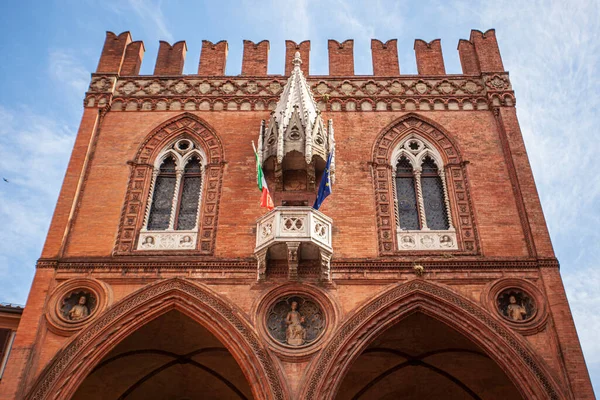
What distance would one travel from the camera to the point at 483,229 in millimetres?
13703

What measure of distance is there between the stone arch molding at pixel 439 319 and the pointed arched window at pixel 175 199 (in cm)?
391

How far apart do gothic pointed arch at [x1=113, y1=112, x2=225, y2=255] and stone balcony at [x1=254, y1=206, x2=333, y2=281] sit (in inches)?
53.9

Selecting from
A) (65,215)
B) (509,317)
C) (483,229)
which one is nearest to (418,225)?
(483,229)

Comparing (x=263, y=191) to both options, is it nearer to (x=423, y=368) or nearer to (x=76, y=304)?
(x=76, y=304)

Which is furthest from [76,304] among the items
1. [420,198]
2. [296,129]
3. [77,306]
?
[420,198]

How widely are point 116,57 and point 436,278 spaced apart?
10.2 metres

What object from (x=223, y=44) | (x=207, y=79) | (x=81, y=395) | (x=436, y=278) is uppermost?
(x=223, y=44)

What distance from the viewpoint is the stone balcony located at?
12570 mm

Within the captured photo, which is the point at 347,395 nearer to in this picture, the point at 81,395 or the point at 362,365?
the point at 362,365

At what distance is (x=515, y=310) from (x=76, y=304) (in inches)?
347

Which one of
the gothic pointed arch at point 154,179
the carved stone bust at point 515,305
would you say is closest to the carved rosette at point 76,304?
the gothic pointed arch at point 154,179

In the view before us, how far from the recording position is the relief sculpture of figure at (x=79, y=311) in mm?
12578

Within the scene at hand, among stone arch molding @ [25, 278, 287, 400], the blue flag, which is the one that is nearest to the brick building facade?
stone arch molding @ [25, 278, 287, 400]

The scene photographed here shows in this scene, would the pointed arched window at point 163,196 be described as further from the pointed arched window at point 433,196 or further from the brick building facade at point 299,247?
the pointed arched window at point 433,196
